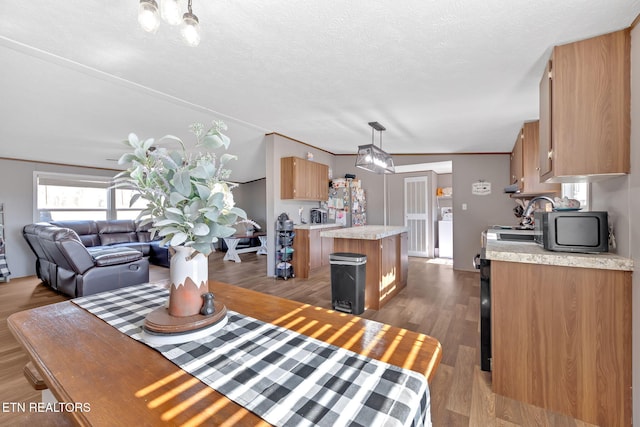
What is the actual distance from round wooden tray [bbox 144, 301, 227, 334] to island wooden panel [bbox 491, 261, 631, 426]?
165 cm

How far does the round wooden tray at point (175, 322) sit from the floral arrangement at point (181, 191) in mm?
226

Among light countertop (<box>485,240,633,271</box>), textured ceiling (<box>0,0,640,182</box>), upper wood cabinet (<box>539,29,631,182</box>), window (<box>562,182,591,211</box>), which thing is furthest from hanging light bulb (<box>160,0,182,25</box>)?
window (<box>562,182,591,211</box>)

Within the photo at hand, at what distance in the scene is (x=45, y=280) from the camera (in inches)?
166

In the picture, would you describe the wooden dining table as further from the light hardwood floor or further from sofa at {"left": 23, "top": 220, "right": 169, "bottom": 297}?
sofa at {"left": 23, "top": 220, "right": 169, "bottom": 297}

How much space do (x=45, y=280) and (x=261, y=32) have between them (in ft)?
16.6

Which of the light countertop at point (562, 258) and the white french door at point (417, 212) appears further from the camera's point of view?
the white french door at point (417, 212)

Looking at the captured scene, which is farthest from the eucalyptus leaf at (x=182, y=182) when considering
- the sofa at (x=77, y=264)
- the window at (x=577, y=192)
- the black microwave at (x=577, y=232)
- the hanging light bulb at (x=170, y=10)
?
the sofa at (x=77, y=264)

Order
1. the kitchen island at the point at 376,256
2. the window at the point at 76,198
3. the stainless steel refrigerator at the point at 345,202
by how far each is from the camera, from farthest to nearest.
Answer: the stainless steel refrigerator at the point at 345,202, the window at the point at 76,198, the kitchen island at the point at 376,256

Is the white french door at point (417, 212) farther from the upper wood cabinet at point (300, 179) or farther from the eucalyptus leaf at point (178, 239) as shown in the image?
the eucalyptus leaf at point (178, 239)

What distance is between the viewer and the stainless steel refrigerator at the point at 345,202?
592cm

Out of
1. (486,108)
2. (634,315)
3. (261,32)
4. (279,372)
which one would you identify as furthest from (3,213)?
(634,315)

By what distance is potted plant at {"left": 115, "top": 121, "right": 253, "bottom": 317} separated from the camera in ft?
2.92

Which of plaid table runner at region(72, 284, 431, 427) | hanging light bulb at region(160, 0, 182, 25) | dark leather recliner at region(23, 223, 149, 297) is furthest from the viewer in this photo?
dark leather recliner at region(23, 223, 149, 297)

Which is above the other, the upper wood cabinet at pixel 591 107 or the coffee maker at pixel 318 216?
the upper wood cabinet at pixel 591 107
